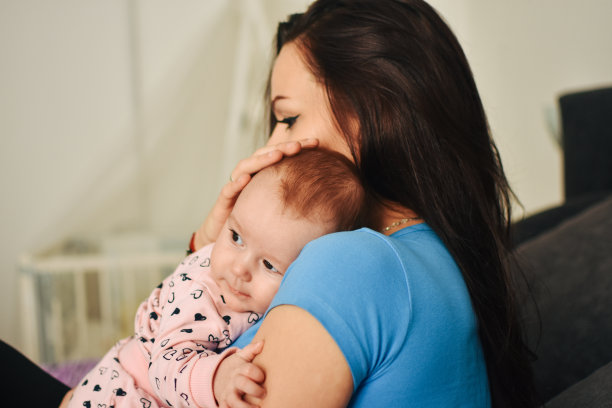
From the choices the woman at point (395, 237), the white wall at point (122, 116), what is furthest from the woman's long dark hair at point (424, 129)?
the white wall at point (122, 116)

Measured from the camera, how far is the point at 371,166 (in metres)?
0.77

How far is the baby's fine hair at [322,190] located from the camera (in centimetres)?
69

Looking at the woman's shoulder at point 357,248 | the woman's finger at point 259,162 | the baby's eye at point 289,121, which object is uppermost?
the baby's eye at point 289,121

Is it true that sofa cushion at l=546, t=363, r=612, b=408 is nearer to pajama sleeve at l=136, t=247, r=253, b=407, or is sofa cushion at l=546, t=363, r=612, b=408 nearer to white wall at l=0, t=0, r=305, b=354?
pajama sleeve at l=136, t=247, r=253, b=407

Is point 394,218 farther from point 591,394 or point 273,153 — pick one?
point 591,394

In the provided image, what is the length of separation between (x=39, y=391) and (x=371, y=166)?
71 cm

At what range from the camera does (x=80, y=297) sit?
92.7 inches

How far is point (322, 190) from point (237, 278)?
0.19 metres

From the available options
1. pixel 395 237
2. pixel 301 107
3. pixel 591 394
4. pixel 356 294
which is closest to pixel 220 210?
pixel 301 107

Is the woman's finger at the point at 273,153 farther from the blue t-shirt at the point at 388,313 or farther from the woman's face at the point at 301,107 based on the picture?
the blue t-shirt at the point at 388,313

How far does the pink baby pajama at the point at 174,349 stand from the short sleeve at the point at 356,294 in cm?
18

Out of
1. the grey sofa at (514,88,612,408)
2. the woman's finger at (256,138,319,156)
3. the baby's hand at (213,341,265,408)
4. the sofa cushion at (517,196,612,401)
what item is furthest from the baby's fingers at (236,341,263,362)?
the sofa cushion at (517,196,612,401)

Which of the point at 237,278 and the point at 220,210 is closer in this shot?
the point at 237,278

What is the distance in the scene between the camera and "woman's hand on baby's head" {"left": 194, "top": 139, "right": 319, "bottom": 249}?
29.8 inches
